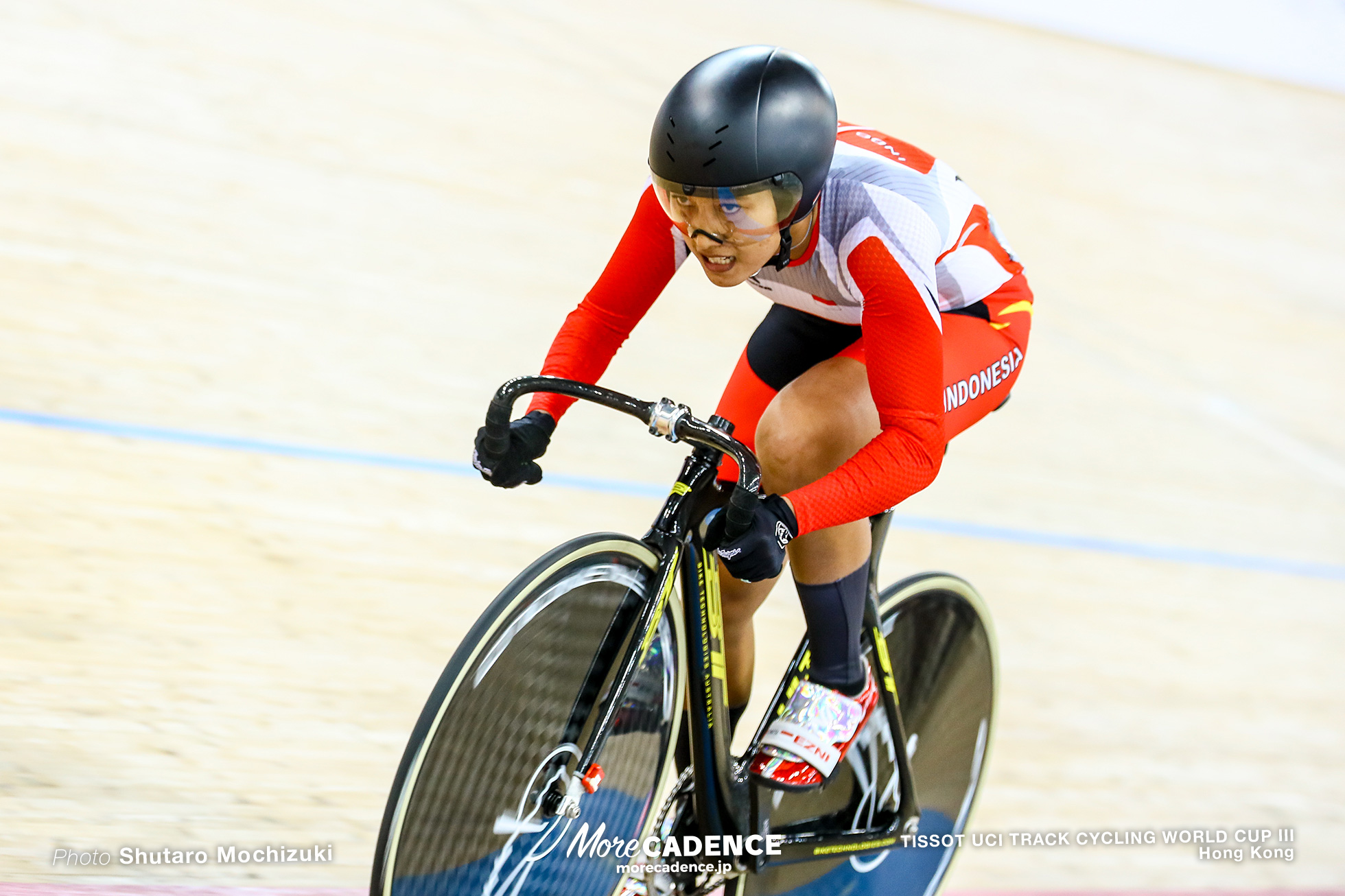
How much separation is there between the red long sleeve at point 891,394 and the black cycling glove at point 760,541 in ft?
0.19

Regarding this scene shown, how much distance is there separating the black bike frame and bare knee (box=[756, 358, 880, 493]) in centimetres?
9

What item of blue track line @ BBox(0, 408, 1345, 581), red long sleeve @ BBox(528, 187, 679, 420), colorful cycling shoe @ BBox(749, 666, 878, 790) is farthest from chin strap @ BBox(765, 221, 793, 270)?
blue track line @ BBox(0, 408, 1345, 581)

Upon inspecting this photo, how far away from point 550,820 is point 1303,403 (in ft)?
18.2

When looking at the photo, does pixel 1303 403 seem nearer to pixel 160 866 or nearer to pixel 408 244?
pixel 408 244

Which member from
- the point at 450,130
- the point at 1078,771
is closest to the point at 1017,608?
the point at 1078,771

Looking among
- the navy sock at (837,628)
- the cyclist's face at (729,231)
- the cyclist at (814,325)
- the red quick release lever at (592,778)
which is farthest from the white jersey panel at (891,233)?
the red quick release lever at (592,778)

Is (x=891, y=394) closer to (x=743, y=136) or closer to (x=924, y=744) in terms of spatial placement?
(x=743, y=136)

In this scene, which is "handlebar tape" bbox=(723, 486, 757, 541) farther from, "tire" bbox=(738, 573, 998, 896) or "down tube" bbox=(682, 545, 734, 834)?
"tire" bbox=(738, 573, 998, 896)

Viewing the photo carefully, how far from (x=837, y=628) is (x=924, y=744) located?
550 mm

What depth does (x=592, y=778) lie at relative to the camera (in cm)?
172

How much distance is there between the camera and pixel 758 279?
1.93m

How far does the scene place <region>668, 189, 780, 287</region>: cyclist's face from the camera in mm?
1610

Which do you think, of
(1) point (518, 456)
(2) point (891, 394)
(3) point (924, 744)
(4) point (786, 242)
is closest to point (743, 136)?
(4) point (786, 242)

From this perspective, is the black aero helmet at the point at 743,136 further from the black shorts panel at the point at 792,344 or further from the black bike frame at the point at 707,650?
the black shorts panel at the point at 792,344
